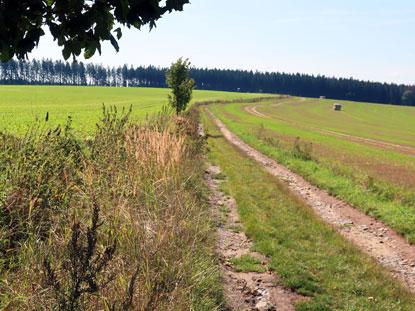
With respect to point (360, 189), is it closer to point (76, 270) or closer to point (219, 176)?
point (219, 176)

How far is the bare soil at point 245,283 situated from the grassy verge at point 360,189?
177 inches

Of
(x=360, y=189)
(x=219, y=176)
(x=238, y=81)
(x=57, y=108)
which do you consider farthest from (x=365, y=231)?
(x=238, y=81)

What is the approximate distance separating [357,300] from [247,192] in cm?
598

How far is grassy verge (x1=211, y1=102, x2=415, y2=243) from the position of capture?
29.5 ft

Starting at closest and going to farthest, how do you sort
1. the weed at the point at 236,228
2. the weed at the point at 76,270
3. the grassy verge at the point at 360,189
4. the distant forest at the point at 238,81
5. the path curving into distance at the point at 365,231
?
1. the weed at the point at 76,270
2. the path curving into distance at the point at 365,231
3. the weed at the point at 236,228
4. the grassy verge at the point at 360,189
5. the distant forest at the point at 238,81

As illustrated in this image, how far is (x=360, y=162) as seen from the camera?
59.3 ft

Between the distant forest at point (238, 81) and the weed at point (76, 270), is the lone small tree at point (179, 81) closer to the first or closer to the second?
the weed at point (76, 270)

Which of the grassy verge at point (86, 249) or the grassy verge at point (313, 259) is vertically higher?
the grassy verge at point (86, 249)

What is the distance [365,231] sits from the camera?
333 inches

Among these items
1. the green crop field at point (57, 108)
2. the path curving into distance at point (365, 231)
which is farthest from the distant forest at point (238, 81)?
the path curving into distance at point (365, 231)

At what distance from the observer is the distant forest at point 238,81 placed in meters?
134

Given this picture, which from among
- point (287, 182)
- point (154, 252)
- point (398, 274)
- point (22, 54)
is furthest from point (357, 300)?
point (287, 182)

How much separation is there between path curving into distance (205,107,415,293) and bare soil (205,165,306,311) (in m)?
2.61

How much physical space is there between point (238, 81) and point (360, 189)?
146 metres
